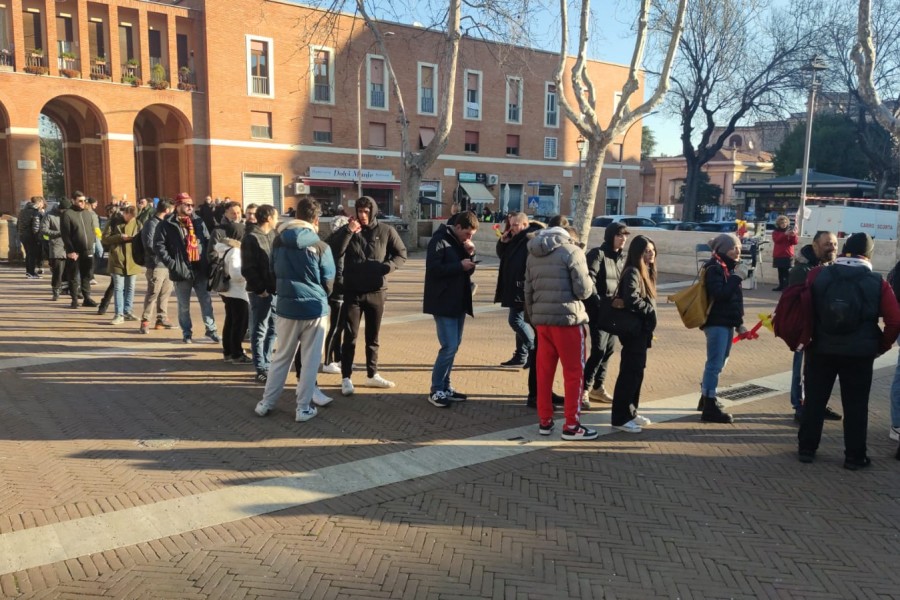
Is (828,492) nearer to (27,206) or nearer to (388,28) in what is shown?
(27,206)

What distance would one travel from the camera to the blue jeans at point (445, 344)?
6129mm

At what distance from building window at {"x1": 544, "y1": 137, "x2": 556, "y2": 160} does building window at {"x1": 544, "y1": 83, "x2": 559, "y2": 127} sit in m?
1.06

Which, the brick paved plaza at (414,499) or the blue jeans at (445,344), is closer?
the brick paved plaza at (414,499)

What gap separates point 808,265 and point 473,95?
39.6 meters

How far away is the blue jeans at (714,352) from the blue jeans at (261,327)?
13.9 feet

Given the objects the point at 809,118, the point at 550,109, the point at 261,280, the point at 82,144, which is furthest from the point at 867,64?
the point at 82,144

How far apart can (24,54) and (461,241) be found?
33.0 metres

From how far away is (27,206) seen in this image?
13.7 meters

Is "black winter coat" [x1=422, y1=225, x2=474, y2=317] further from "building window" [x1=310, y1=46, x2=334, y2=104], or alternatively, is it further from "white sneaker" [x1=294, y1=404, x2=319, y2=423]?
"building window" [x1=310, y1=46, x2=334, y2=104]

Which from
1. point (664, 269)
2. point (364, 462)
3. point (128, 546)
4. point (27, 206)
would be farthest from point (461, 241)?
point (664, 269)

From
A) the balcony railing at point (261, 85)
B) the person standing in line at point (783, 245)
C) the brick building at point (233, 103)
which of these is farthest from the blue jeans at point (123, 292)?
the balcony railing at point (261, 85)

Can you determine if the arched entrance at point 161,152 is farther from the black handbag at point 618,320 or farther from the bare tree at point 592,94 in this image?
the black handbag at point 618,320

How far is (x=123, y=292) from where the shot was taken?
10477 millimetres

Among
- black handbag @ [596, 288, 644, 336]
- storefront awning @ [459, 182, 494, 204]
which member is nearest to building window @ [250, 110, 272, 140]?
storefront awning @ [459, 182, 494, 204]
